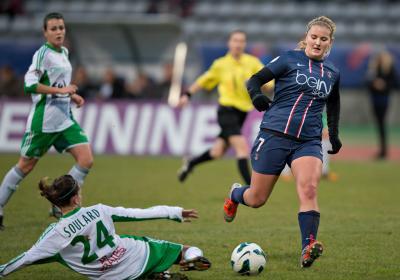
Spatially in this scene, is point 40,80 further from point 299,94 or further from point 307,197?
point 307,197

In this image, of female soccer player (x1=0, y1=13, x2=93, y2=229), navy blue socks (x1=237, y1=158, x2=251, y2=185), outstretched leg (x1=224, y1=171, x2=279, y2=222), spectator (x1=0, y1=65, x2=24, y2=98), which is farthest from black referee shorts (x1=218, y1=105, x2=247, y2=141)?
spectator (x1=0, y1=65, x2=24, y2=98)

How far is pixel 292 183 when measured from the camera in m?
14.0

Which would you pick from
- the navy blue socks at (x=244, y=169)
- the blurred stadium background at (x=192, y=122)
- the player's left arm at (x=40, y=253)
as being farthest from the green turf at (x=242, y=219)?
the player's left arm at (x=40, y=253)

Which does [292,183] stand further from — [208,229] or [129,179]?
[208,229]

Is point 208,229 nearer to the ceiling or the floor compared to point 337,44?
nearer to the floor

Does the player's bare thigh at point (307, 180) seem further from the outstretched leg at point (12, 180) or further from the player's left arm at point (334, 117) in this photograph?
the outstretched leg at point (12, 180)

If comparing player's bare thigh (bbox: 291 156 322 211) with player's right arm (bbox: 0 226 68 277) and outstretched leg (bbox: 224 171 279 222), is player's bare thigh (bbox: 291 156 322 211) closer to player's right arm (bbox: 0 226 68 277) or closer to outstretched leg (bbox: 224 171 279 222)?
outstretched leg (bbox: 224 171 279 222)

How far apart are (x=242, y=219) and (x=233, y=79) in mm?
2893

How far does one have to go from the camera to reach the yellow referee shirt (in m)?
11.9

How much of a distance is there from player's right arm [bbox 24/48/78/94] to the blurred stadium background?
154 cm

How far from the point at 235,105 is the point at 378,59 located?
7589 mm

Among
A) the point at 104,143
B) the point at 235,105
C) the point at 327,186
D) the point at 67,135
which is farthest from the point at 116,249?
the point at 104,143

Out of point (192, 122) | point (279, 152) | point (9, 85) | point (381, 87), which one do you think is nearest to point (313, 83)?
point (279, 152)

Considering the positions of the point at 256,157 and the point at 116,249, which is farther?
the point at 256,157
